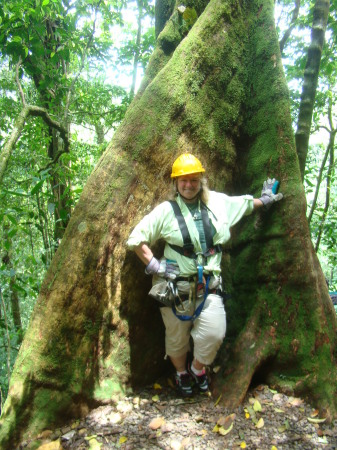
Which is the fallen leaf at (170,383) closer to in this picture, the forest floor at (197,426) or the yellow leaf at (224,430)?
the forest floor at (197,426)

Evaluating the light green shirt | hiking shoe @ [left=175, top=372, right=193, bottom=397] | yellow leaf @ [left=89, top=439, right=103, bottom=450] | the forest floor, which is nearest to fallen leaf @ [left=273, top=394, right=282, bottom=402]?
the forest floor

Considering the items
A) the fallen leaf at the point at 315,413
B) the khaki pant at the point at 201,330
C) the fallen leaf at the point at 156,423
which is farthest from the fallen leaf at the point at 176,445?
the fallen leaf at the point at 315,413

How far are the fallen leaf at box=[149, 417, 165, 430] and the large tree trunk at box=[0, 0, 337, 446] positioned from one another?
0.47 meters

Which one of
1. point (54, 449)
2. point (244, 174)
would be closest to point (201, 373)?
point (54, 449)

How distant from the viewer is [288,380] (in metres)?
3.19

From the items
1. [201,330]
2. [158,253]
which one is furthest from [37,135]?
[201,330]

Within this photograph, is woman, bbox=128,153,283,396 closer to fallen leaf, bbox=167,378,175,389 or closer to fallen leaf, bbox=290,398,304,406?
fallen leaf, bbox=167,378,175,389

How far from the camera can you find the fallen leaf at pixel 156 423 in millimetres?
2840

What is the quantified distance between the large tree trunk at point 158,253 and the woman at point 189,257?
1.15 ft

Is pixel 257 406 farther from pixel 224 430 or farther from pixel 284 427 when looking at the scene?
pixel 224 430

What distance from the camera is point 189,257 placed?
304 centimetres

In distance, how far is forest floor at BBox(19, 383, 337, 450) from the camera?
104 inches

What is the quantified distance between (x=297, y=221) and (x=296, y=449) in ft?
6.56

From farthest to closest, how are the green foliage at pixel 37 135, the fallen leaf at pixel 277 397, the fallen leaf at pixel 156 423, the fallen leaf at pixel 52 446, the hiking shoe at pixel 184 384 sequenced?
the green foliage at pixel 37 135 → the hiking shoe at pixel 184 384 → the fallen leaf at pixel 277 397 → the fallen leaf at pixel 156 423 → the fallen leaf at pixel 52 446
